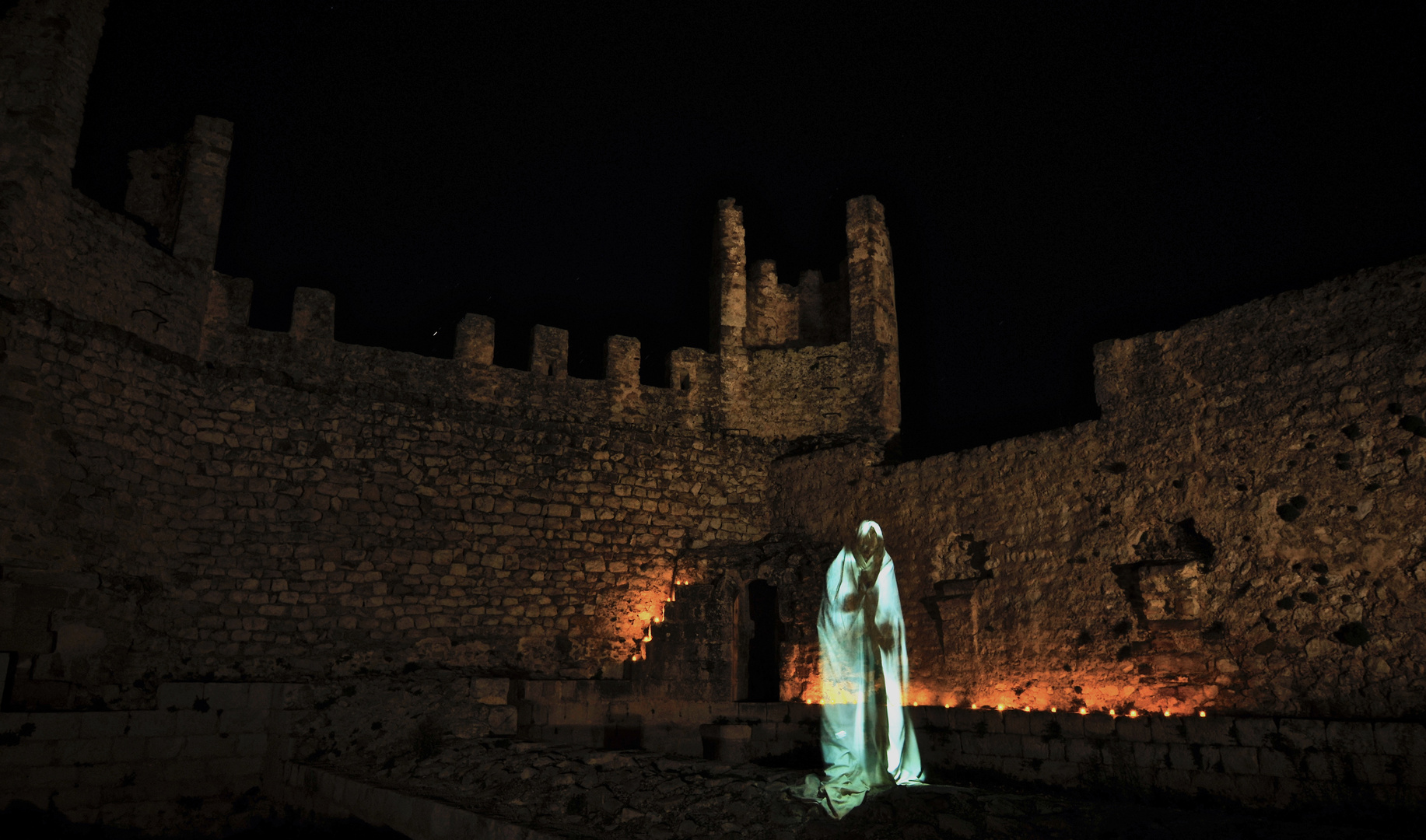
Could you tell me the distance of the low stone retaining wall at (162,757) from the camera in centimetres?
820

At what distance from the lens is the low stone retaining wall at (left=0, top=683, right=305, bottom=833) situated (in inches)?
323

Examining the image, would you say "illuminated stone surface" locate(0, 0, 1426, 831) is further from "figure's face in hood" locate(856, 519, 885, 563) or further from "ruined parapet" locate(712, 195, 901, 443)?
"figure's face in hood" locate(856, 519, 885, 563)

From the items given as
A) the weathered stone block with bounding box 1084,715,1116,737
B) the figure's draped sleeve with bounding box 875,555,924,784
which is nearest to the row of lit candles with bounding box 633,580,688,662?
the figure's draped sleeve with bounding box 875,555,924,784

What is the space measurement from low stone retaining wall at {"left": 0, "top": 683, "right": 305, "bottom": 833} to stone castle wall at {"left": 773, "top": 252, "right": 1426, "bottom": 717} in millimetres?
7996

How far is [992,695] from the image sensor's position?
10.9 metres

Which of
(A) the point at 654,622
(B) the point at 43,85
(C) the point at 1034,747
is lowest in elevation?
(C) the point at 1034,747

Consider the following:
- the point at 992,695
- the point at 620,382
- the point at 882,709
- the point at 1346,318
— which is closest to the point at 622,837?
the point at 882,709

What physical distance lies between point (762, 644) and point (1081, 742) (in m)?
6.34

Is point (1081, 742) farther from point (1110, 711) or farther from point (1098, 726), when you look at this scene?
point (1110, 711)

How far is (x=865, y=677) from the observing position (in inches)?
300

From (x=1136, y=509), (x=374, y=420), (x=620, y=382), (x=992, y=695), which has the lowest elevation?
(x=992, y=695)

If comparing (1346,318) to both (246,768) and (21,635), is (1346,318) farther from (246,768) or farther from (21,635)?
(21,635)

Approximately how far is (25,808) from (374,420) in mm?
5768

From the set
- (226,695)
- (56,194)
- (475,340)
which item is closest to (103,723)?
(226,695)
